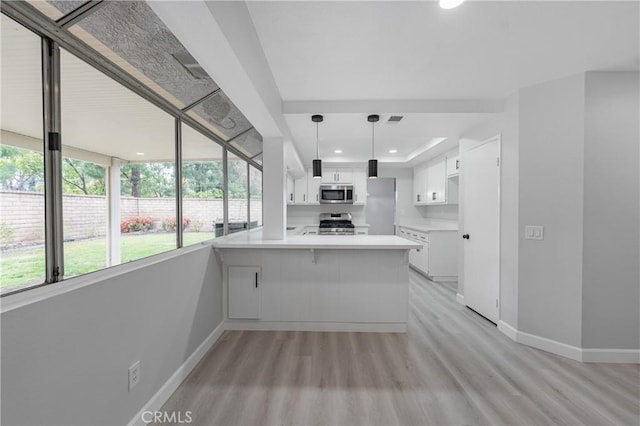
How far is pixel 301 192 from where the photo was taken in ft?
19.1

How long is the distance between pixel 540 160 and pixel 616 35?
3.10 feet

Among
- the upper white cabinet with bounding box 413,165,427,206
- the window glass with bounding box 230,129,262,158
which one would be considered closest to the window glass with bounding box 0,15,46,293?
the window glass with bounding box 230,129,262,158

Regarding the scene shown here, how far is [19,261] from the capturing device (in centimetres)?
97

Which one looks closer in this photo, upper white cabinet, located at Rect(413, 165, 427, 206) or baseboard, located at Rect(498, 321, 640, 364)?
baseboard, located at Rect(498, 321, 640, 364)

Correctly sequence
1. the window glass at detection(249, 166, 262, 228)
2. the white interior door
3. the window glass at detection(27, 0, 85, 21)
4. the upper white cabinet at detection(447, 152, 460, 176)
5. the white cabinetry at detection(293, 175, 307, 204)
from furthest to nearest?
the white cabinetry at detection(293, 175, 307, 204) < the window glass at detection(249, 166, 262, 228) < the upper white cabinet at detection(447, 152, 460, 176) < the white interior door < the window glass at detection(27, 0, 85, 21)

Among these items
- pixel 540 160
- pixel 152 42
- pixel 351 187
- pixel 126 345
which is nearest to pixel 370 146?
pixel 351 187

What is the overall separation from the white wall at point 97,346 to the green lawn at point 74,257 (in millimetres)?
115

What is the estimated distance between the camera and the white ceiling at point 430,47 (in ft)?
5.11

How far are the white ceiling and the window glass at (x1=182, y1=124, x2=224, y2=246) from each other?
0.99m

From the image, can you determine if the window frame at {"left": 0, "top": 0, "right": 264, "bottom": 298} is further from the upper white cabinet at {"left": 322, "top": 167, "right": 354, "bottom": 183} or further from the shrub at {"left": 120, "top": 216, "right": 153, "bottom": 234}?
the upper white cabinet at {"left": 322, "top": 167, "right": 354, "bottom": 183}

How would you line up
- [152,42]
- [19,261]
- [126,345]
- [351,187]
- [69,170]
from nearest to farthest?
[19,261] → [69,170] → [126,345] → [152,42] → [351,187]

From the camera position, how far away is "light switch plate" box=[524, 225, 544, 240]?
7.75 feet

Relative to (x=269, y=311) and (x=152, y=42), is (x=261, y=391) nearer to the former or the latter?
(x=269, y=311)

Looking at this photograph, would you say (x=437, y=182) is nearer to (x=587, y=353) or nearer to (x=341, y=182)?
(x=341, y=182)
